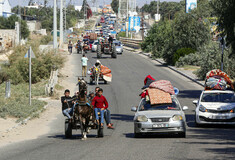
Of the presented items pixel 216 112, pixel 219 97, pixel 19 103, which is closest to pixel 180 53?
pixel 19 103

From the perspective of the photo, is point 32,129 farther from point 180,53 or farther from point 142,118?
point 180,53

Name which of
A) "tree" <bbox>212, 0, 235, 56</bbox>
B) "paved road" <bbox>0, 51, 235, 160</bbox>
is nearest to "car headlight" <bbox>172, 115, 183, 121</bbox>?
"paved road" <bbox>0, 51, 235, 160</bbox>

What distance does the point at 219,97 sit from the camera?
858 inches

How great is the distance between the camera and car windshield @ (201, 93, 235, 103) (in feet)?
70.1

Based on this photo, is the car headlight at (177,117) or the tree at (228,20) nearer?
the car headlight at (177,117)

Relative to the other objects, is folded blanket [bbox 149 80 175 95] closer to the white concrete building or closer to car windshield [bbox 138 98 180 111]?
car windshield [bbox 138 98 180 111]

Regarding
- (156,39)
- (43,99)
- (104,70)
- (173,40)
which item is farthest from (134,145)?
(156,39)

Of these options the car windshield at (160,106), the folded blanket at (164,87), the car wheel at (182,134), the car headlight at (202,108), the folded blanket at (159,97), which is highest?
the folded blanket at (164,87)

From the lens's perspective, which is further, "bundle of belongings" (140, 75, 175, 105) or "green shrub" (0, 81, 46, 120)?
"green shrub" (0, 81, 46, 120)

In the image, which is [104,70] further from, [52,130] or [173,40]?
[173,40]

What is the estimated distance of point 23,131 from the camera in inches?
818

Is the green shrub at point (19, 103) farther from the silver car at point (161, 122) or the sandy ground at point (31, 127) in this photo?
the silver car at point (161, 122)

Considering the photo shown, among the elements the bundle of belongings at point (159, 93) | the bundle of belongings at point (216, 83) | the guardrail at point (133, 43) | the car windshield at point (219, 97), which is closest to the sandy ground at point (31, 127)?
the bundle of belongings at point (159, 93)

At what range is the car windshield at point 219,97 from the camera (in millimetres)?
21378
